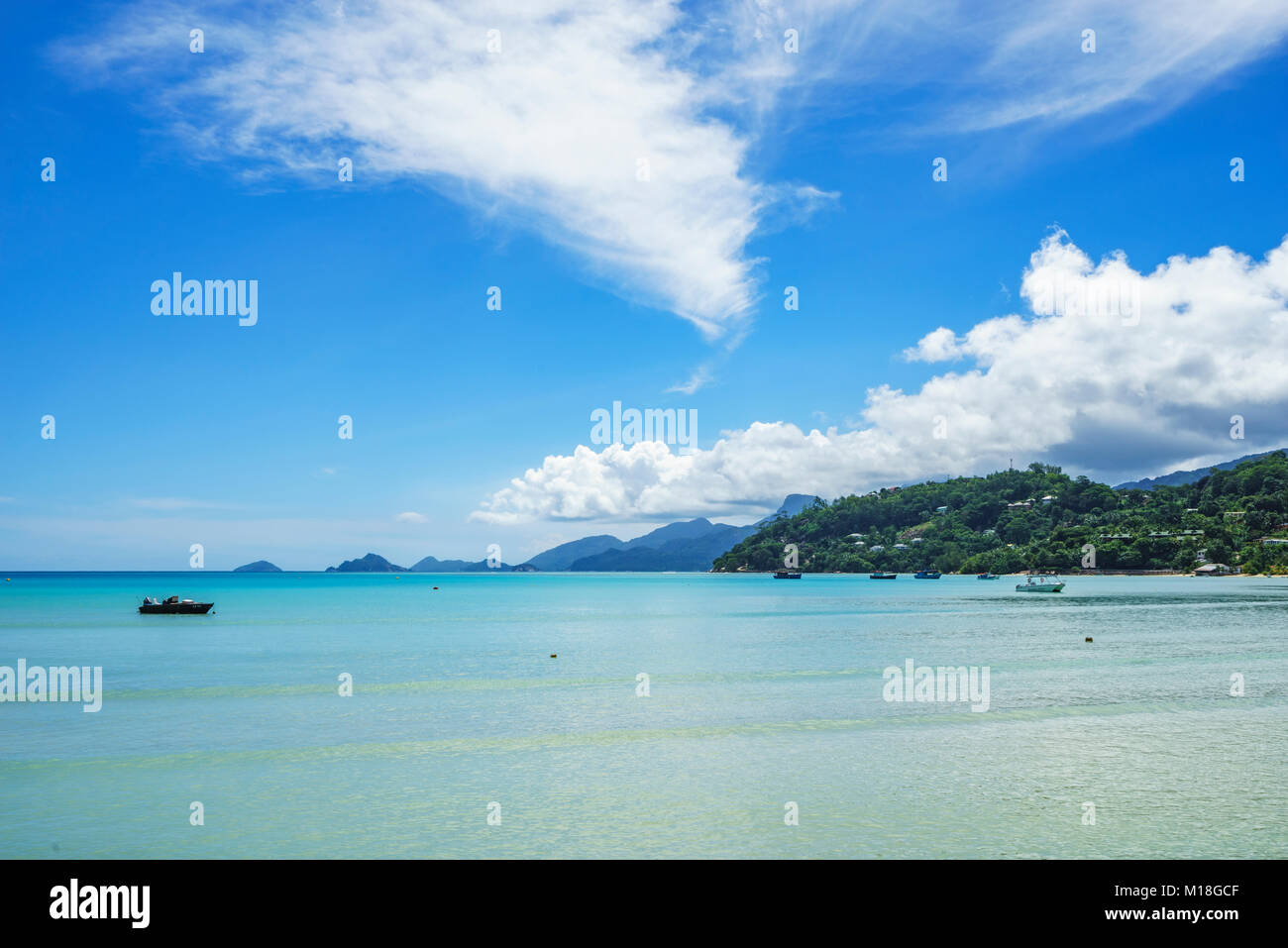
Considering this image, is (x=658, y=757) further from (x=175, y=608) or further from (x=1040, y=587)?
(x=1040, y=587)

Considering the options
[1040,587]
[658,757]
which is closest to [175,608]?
[658,757]

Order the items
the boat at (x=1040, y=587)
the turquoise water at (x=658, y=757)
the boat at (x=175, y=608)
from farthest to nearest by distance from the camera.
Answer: the boat at (x=1040, y=587)
the boat at (x=175, y=608)
the turquoise water at (x=658, y=757)

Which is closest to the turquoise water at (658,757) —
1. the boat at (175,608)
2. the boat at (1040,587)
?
the boat at (175,608)

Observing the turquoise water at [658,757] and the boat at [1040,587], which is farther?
the boat at [1040,587]

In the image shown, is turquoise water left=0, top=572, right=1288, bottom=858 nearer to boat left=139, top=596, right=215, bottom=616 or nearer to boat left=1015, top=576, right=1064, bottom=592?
boat left=139, top=596, right=215, bottom=616

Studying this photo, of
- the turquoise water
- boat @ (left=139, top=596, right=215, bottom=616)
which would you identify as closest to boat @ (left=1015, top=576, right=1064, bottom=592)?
the turquoise water

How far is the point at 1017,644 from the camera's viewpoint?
46.9 metres

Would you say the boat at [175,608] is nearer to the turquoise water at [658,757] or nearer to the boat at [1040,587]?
the turquoise water at [658,757]

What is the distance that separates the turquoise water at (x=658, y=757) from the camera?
47.6ft
